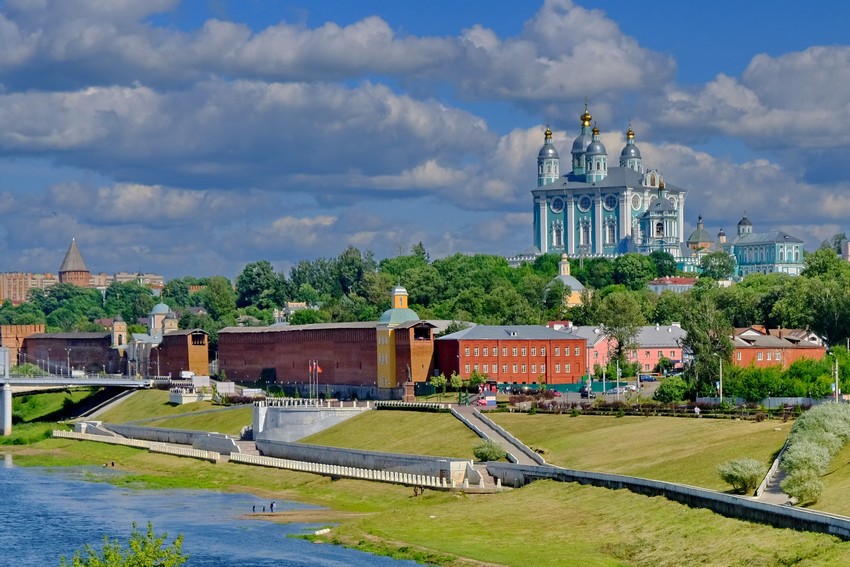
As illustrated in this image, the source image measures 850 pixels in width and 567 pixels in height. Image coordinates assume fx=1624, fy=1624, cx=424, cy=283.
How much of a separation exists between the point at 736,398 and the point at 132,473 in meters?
38.3

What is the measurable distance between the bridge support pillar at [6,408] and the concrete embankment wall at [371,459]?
4003cm

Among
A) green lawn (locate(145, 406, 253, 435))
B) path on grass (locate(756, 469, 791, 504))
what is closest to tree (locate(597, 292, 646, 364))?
green lawn (locate(145, 406, 253, 435))

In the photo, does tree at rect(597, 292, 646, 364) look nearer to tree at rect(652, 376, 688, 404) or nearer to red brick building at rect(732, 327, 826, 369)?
red brick building at rect(732, 327, 826, 369)

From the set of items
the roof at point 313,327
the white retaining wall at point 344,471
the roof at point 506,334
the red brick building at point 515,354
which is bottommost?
the white retaining wall at point 344,471

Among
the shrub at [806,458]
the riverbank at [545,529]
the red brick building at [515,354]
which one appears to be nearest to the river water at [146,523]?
the riverbank at [545,529]

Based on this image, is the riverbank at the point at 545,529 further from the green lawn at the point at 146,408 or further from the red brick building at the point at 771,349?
the green lawn at the point at 146,408

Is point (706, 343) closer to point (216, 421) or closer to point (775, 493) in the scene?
point (216, 421)

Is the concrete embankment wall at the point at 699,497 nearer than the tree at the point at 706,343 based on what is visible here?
Yes

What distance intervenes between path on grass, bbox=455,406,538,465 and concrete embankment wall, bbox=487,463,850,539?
3.06 meters

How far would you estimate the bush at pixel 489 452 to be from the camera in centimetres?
8312

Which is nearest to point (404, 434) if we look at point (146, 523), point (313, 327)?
point (146, 523)

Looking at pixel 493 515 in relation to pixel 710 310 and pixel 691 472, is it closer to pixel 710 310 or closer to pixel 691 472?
pixel 691 472

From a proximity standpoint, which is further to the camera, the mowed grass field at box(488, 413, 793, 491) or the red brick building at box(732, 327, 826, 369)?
the red brick building at box(732, 327, 826, 369)

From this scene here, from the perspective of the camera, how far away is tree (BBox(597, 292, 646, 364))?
465ft
